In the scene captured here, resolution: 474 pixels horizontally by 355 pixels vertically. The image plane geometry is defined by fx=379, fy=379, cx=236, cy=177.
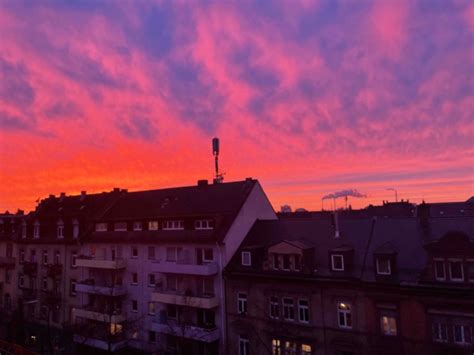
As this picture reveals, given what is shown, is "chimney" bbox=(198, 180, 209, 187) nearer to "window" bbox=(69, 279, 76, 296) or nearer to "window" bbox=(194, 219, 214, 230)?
"window" bbox=(194, 219, 214, 230)

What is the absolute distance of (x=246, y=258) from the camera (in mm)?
33500

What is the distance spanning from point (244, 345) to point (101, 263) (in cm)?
1794

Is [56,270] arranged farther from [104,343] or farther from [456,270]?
[456,270]

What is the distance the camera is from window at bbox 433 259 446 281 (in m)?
24.4

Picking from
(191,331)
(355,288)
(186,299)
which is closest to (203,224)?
(186,299)

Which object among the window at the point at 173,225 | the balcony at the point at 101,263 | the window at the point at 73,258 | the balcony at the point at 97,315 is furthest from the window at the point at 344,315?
the window at the point at 73,258

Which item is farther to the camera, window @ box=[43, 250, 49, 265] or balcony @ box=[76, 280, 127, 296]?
window @ box=[43, 250, 49, 265]

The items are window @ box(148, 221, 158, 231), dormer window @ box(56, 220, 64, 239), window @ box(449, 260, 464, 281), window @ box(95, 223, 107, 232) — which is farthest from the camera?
dormer window @ box(56, 220, 64, 239)

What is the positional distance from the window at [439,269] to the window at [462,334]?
2956mm

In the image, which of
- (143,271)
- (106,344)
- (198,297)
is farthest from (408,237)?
(106,344)

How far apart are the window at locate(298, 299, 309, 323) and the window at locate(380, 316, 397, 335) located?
Result: 554 cm

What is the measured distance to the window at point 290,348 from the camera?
29.6 m

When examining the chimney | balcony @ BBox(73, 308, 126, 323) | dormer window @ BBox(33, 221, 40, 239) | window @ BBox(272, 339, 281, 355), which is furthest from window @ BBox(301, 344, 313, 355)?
dormer window @ BBox(33, 221, 40, 239)

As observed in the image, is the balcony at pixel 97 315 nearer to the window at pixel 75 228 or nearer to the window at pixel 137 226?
the window at pixel 75 228
